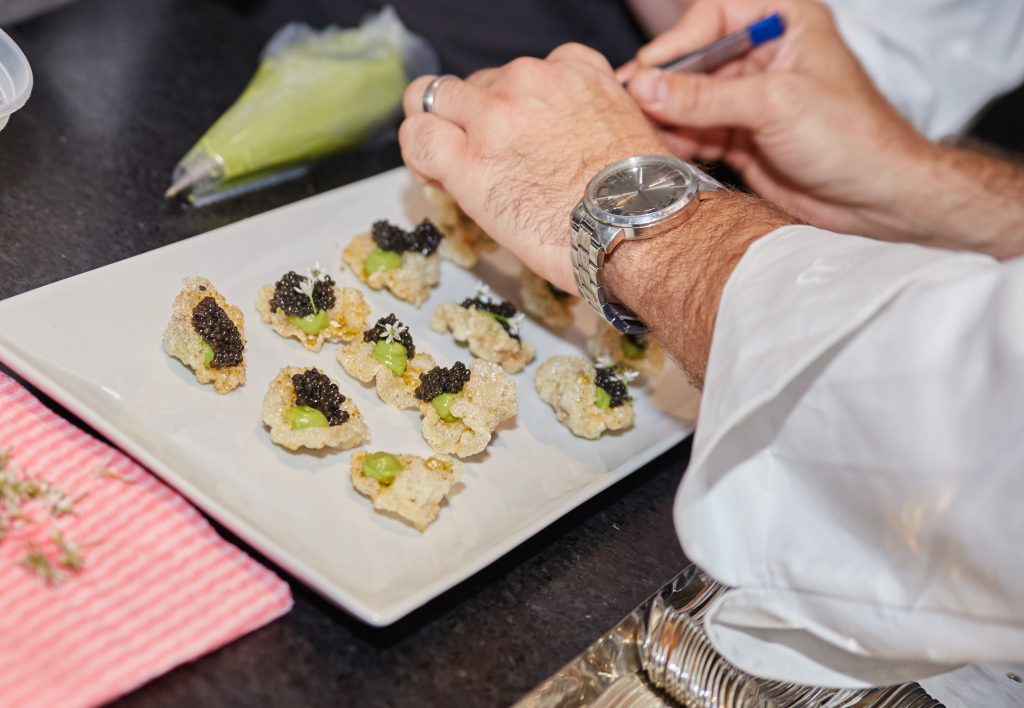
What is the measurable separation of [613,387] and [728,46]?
68cm

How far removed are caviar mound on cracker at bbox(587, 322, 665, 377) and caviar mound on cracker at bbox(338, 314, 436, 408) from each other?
0.26m

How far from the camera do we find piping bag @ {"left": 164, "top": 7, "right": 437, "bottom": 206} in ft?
4.77

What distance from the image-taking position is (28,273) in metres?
1.21

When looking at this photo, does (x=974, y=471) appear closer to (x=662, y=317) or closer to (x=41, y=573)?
(x=662, y=317)

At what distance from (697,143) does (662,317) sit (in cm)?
67

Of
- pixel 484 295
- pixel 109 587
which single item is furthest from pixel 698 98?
pixel 109 587

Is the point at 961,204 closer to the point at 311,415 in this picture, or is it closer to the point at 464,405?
the point at 464,405

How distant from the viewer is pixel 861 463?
76cm

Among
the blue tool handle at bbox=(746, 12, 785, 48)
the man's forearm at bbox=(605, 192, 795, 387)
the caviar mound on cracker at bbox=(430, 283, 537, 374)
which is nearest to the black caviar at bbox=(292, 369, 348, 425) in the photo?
the caviar mound on cracker at bbox=(430, 283, 537, 374)

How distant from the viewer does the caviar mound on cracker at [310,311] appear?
45.8 inches

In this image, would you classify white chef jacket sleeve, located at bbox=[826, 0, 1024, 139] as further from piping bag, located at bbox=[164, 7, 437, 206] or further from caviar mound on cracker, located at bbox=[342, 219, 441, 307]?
caviar mound on cracker, located at bbox=[342, 219, 441, 307]

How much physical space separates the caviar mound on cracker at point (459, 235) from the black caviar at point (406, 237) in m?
0.04

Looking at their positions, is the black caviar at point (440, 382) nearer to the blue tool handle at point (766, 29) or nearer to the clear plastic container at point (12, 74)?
the clear plastic container at point (12, 74)

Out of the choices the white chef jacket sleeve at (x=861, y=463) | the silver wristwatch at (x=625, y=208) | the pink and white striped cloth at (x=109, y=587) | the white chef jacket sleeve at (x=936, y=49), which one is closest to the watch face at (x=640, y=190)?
the silver wristwatch at (x=625, y=208)
